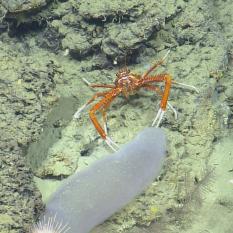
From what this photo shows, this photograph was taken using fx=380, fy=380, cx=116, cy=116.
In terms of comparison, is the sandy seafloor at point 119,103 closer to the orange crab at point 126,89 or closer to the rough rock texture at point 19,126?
the rough rock texture at point 19,126

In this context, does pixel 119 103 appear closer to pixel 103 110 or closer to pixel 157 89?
pixel 103 110

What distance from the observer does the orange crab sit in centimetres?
443

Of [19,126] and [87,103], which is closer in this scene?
[19,126]

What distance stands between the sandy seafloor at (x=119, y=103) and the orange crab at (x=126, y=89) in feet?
0.37

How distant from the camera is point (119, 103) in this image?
192 inches

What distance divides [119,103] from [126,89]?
248mm

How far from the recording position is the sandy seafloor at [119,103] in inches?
163

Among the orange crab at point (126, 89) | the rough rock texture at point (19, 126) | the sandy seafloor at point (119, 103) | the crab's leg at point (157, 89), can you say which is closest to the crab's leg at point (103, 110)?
the orange crab at point (126, 89)

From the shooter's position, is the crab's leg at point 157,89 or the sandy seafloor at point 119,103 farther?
the crab's leg at point 157,89

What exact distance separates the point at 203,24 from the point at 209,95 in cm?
102

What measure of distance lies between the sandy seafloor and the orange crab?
11cm

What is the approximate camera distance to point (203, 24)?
5.08 meters

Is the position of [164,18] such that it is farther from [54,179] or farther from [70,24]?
[54,179]

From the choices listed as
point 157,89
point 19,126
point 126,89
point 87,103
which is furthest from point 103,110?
point 19,126
